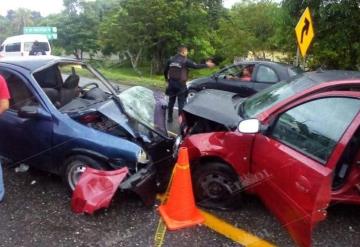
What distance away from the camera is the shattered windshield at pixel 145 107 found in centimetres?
514

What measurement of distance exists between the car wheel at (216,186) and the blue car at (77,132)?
477 millimetres

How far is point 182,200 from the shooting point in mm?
4109

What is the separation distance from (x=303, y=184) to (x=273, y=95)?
166cm

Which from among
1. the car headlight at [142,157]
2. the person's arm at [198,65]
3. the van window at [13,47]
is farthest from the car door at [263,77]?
the van window at [13,47]

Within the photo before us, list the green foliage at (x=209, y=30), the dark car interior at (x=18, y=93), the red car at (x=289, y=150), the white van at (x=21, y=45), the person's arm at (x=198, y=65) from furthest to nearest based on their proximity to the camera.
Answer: the white van at (x=21, y=45)
the green foliage at (x=209, y=30)
the person's arm at (x=198, y=65)
the dark car interior at (x=18, y=93)
the red car at (x=289, y=150)

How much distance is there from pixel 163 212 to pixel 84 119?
150 cm

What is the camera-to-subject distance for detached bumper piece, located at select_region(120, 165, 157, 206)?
166 inches

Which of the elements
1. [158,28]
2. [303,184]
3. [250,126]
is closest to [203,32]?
[158,28]

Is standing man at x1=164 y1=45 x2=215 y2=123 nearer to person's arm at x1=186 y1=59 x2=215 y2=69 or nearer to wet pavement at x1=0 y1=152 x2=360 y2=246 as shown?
person's arm at x1=186 y1=59 x2=215 y2=69

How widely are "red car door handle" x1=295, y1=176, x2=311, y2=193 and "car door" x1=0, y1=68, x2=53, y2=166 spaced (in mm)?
2761

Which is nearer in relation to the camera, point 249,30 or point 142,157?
point 142,157

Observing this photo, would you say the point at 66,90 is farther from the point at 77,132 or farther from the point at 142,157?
the point at 142,157

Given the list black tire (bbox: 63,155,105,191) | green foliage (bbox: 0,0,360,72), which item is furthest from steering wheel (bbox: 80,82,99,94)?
green foliage (bbox: 0,0,360,72)

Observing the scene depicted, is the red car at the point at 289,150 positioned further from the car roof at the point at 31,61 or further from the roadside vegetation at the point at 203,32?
the roadside vegetation at the point at 203,32
